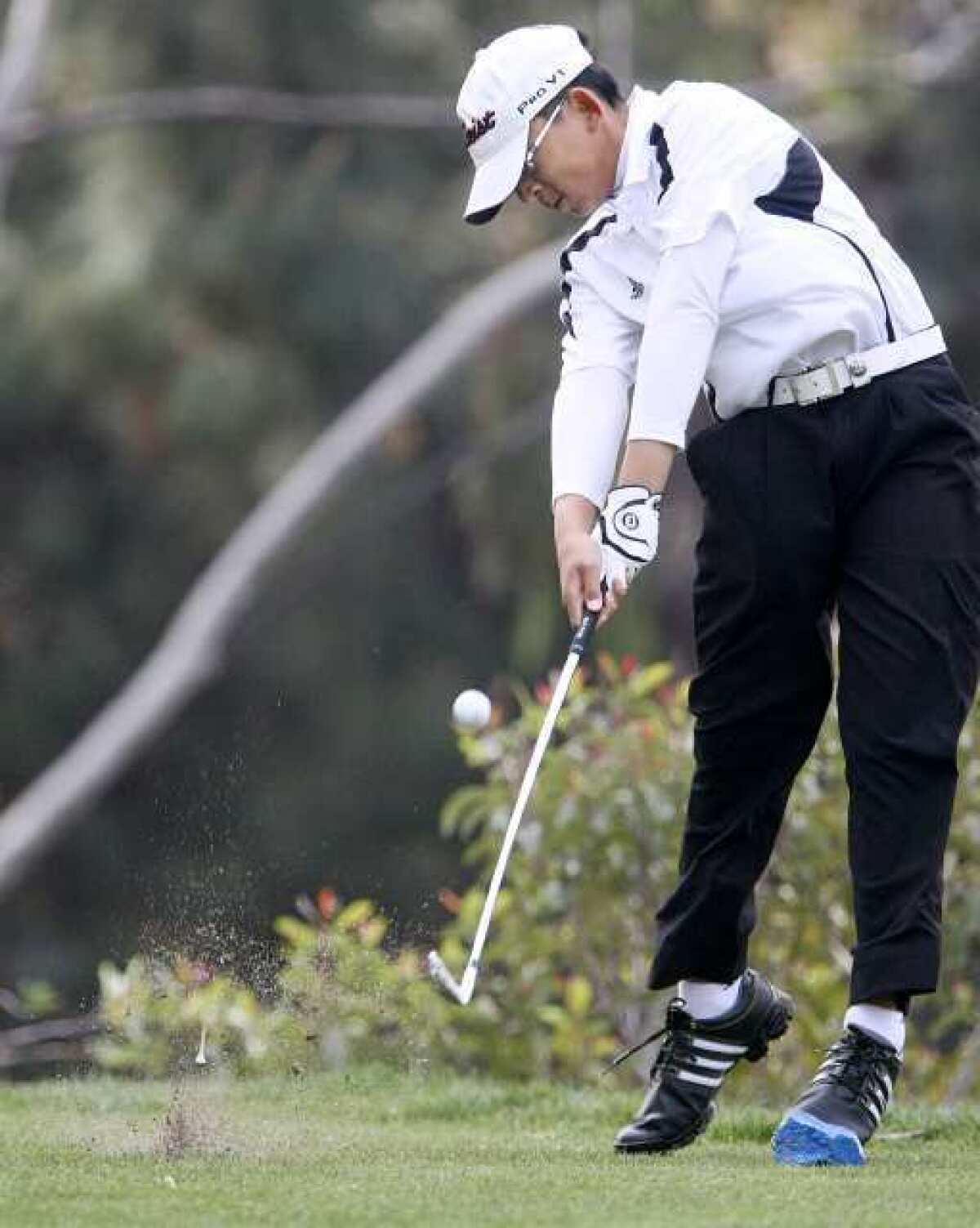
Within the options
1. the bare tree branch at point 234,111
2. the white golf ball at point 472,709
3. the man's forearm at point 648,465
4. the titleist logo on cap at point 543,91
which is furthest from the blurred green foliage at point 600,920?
the bare tree branch at point 234,111

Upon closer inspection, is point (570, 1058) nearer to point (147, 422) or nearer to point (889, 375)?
point (889, 375)

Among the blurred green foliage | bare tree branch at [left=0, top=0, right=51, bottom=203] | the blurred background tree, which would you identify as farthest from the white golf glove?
the blurred background tree

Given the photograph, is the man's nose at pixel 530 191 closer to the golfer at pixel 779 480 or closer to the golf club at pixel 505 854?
the golfer at pixel 779 480

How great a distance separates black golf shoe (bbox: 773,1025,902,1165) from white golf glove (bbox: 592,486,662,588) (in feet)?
2.51

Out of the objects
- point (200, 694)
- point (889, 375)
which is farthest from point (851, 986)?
point (200, 694)

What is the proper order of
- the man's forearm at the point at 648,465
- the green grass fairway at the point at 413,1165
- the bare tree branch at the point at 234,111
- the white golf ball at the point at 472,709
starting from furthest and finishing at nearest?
the bare tree branch at the point at 234,111
the white golf ball at the point at 472,709
the man's forearm at the point at 648,465
the green grass fairway at the point at 413,1165

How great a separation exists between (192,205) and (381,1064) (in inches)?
527

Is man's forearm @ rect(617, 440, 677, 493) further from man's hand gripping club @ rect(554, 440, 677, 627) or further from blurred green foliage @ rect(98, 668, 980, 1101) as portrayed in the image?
blurred green foliage @ rect(98, 668, 980, 1101)

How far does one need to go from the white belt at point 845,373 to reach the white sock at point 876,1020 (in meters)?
0.89

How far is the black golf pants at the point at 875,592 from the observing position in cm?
437

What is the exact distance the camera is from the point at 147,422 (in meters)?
19.2

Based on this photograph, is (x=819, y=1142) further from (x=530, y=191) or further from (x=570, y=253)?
(x=530, y=191)

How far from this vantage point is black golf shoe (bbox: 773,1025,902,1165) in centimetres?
Result: 433

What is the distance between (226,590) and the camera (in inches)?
669
